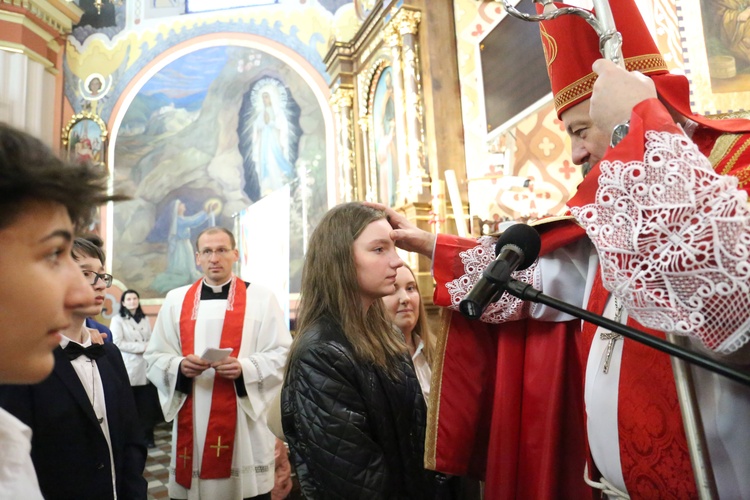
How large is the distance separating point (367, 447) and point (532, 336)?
0.69 meters

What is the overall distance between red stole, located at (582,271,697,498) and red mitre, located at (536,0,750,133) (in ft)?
2.17

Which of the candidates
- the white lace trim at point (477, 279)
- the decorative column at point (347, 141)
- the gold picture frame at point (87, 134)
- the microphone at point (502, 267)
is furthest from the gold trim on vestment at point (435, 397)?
the gold picture frame at point (87, 134)

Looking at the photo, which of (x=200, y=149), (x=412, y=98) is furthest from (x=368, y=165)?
(x=200, y=149)

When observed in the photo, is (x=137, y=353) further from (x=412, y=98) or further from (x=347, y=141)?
(x=412, y=98)

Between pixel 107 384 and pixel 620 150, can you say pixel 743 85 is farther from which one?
pixel 107 384

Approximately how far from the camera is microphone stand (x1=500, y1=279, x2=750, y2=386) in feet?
2.58

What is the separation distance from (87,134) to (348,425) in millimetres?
10976

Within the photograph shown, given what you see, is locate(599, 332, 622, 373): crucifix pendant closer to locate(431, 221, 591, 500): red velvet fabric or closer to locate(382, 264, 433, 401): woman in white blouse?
locate(431, 221, 591, 500): red velvet fabric

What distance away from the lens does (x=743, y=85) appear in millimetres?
3389

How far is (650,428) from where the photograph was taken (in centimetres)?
129

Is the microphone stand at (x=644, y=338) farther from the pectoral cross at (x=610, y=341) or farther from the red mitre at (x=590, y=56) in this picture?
the red mitre at (x=590, y=56)

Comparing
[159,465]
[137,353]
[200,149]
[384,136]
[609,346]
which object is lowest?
[159,465]

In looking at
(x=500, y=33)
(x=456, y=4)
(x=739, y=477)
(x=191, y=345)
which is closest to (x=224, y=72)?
(x=456, y=4)

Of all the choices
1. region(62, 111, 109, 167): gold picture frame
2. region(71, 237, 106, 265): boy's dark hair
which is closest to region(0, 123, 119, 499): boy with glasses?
region(71, 237, 106, 265): boy's dark hair
